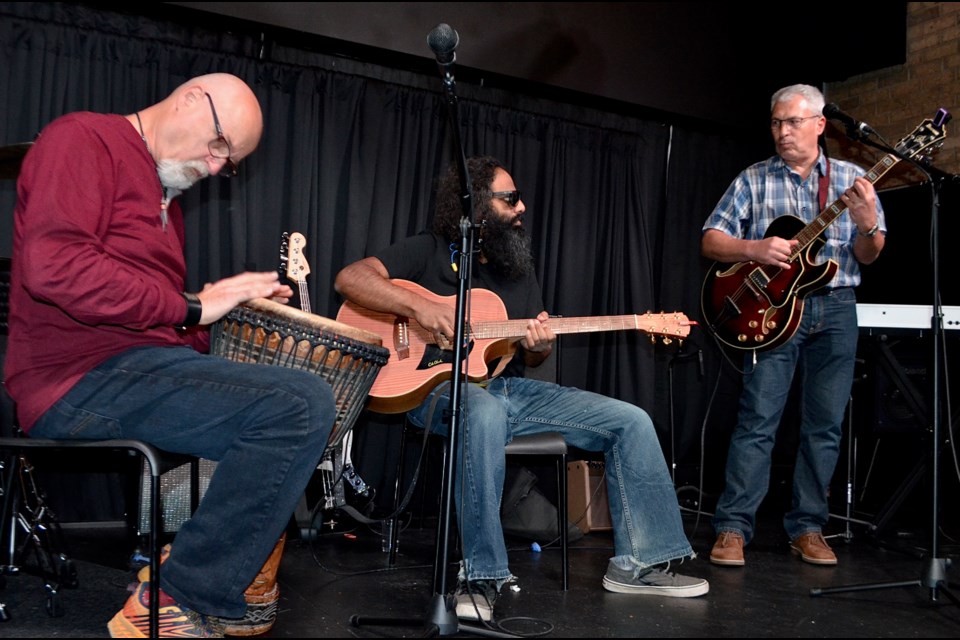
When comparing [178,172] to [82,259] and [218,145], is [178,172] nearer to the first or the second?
[218,145]

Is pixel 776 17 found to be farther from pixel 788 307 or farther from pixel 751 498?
pixel 751 498

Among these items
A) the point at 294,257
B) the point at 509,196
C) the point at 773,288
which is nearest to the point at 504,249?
the point at 509,196

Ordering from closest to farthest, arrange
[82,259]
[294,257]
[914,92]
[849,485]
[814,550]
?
1. [82,259]
2. [814,550]
3. [294,257]
4. [849,485]
5. [914,92]

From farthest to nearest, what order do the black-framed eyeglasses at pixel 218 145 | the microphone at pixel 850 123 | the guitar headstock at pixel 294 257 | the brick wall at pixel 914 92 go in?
the brick wall at pixel 914 92, the guitar headstock at pixel 294 257, the microphone at pixel 850 123, the black-framed eyeglasses at pixel 218 145

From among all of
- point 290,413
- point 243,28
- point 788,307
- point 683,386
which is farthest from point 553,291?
point 290,413

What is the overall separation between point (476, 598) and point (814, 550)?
1.62 meters

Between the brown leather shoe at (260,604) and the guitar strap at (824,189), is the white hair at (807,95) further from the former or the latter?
the brown leather shoe at (260,604)

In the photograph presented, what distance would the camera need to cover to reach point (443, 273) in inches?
123

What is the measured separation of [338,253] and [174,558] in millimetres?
2540

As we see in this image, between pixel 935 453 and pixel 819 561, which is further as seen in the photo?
pixel 819 561

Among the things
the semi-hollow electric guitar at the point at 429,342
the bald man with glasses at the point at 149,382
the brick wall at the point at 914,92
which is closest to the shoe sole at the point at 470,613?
the bald man with glasses at the point at 149,382

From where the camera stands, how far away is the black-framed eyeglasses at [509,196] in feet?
10.4

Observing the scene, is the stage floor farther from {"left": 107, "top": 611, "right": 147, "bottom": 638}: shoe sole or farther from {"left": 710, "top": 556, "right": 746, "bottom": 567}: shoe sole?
{"left": 107, "top": 611, "right": 147, "bottom": 638}: shoe sole

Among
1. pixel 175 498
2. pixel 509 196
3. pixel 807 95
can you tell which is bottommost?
pixel 175 498
